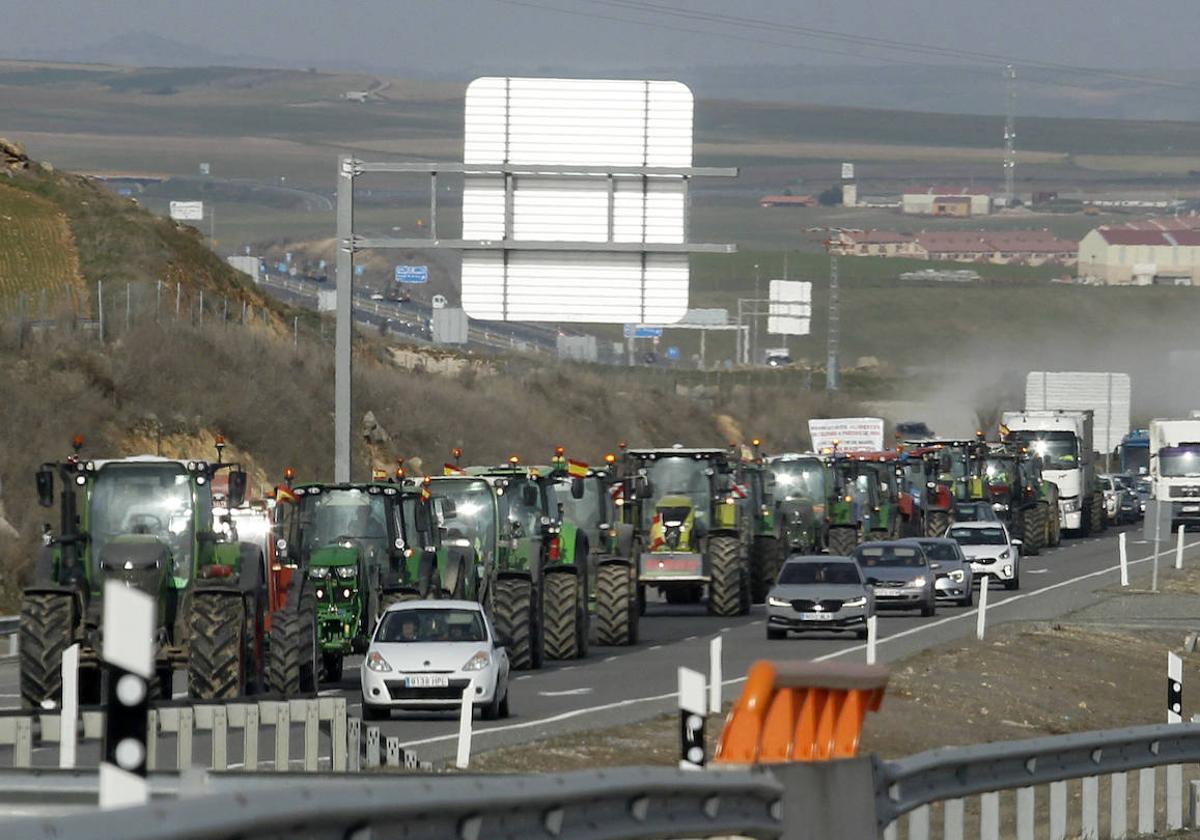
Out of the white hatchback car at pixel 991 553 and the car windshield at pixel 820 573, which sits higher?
the car windshield at pixel 820 573

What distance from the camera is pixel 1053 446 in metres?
75.1

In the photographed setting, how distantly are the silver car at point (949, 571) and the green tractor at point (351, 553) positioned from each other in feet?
64.0

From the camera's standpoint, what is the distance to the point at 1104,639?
128 ft

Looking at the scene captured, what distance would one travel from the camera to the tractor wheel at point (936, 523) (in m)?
61.0

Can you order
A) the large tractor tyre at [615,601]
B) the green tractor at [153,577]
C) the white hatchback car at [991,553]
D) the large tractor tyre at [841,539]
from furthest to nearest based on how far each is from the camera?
the white hatchback car at [991,553] < the large tractor tyre at [841,539] < the large tractor tyre at [615,601] < the green tractor at [153,577]

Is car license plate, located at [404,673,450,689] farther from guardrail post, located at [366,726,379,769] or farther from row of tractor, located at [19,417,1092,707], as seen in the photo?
guardrail post, located at [366,726,379,769]

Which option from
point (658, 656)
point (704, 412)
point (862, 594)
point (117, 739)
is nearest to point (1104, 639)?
point (862, 594)

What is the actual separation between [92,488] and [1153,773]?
42.0 feet

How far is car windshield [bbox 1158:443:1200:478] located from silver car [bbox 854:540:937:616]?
1466 inches

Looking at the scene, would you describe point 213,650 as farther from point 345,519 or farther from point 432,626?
point 345,519

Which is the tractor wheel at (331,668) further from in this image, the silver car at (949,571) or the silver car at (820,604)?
the silver car at (949,571)

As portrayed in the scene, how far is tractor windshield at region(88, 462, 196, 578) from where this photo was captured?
965 inches

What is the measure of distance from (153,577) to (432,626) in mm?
2957

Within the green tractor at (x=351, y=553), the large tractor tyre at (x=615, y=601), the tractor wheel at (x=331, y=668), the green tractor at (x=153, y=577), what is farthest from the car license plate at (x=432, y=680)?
the large tractor tyre at (x=615, y=601)
